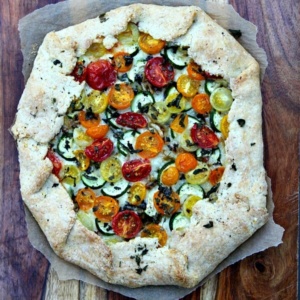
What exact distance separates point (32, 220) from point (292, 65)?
A: 2327 millimetres

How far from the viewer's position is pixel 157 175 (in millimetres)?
5617

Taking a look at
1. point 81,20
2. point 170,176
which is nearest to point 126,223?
point 170,176

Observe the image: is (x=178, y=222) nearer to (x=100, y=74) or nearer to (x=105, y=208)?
(x=105, y=208)

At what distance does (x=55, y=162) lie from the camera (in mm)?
5605

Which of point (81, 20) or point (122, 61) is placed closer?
point (122, 61)

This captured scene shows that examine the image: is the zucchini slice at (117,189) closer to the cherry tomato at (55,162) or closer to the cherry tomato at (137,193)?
the cherry tomato at (137,193)

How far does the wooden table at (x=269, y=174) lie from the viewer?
18.9 feet

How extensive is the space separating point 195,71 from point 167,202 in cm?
100

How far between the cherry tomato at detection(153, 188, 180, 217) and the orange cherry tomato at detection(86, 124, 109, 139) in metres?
0.61

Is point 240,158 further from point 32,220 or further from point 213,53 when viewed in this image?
point 32,220

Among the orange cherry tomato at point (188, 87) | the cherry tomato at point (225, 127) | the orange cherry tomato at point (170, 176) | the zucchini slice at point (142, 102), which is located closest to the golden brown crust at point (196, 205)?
the cherry tomato at point (225, 127)

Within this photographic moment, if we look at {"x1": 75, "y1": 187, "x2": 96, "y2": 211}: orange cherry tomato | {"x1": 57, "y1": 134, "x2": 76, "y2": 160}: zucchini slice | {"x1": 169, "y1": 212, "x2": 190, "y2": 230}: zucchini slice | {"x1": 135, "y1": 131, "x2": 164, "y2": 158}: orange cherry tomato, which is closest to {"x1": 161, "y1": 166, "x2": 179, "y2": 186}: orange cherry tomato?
{"x1": 135, "y1": 131, "x2": 164, "y2": 158}: orange cherry tomato

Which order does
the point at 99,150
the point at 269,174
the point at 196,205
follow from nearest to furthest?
the point at 196,205 → the point at 99,150 → the point at 269,174

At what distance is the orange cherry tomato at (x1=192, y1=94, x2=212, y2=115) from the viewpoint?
18.3 feet
